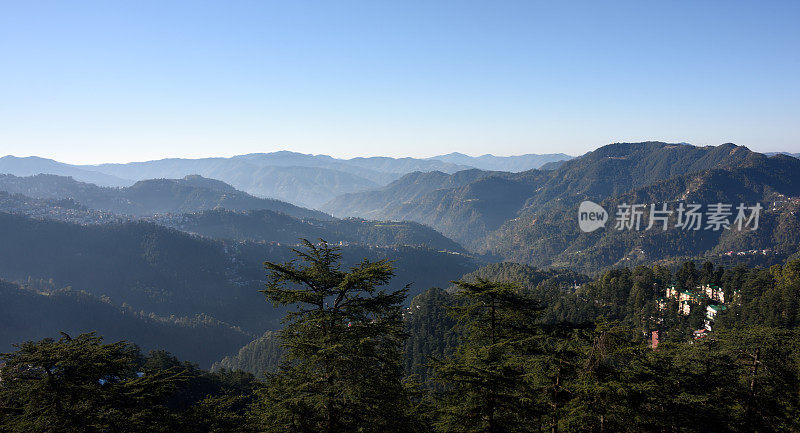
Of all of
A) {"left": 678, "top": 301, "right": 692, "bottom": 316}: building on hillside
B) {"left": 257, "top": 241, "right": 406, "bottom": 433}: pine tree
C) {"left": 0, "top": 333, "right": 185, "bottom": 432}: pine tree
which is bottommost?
{"left": 678, "top": 301, "right": 692, "bottom": 316}: building on hillside

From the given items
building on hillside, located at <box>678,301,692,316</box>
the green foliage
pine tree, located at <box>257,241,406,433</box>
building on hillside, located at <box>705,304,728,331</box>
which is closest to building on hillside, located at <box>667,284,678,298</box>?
building on hillside, located at <box>678,301,692,316</box>

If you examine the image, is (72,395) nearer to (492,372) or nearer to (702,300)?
(492,372)

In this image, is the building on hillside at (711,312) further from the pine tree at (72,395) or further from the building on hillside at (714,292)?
the pine tree at (72,395)

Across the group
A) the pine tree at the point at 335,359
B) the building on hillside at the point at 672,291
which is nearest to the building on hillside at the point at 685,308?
the building on hillside at the point at 672,291

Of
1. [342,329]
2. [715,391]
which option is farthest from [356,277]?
[715,391]

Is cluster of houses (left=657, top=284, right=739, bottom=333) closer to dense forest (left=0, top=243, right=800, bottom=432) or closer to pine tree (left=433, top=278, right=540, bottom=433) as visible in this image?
dense forest (left=0, top=243, right=800, bottom=432)
